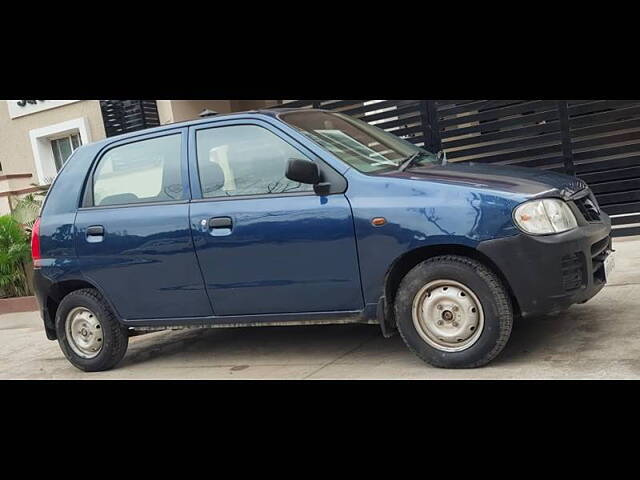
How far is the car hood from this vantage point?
422 centimetres

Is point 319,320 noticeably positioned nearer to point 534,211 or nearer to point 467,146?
point 534,211

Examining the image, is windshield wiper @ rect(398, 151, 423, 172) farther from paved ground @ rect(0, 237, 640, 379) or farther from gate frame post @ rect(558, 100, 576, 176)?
gate frame post @ rect(558, 100, 576, 176)

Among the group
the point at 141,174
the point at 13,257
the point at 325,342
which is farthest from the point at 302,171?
the point at 13,257

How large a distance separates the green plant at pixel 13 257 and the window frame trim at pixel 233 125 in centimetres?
594

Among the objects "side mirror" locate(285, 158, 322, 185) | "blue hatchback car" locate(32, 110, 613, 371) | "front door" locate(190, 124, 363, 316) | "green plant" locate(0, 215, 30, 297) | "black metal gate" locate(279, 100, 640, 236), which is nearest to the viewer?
"blue hatchback car" locate(32, 110, 613, 371)

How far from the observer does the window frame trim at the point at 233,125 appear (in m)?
4.64

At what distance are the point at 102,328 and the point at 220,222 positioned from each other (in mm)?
1596

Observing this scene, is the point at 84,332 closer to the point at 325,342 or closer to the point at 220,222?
the point at 220,222

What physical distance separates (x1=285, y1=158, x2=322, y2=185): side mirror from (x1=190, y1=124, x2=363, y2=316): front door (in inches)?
5.8

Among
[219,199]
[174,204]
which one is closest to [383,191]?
[219,199]

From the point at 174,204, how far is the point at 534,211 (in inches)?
102

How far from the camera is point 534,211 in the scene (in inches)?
161

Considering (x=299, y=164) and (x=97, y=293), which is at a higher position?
(x=299, y=164)

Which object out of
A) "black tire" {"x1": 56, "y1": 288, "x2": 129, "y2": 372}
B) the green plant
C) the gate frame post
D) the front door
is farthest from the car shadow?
the green plant
